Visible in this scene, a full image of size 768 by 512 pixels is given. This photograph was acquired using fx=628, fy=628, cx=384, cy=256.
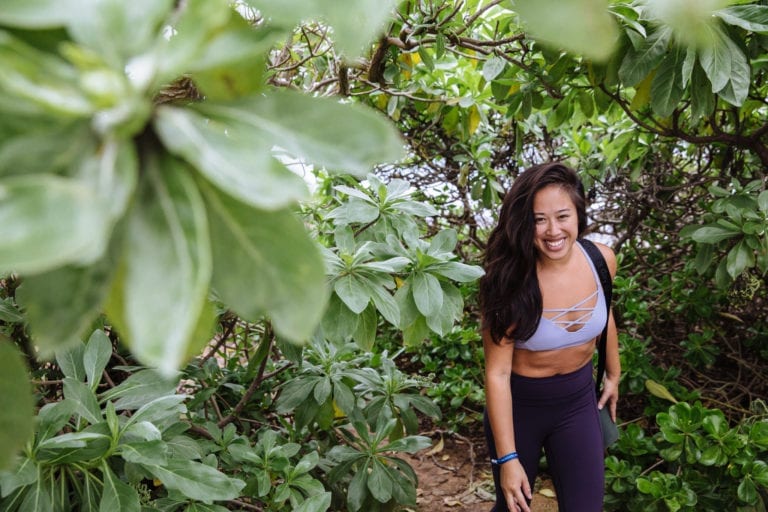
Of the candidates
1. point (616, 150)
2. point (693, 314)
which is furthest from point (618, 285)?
point (616, 150)

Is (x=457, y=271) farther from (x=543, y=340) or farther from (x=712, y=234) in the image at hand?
(x=712, y=234)

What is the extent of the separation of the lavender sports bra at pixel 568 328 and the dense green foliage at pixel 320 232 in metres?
0.50

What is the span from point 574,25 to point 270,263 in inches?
8.8

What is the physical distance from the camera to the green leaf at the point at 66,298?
1.00ft

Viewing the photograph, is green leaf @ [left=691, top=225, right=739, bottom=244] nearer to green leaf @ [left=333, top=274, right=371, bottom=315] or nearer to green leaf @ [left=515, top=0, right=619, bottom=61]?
green leaf @ [left=333, top=274, right=371, bottom=315]

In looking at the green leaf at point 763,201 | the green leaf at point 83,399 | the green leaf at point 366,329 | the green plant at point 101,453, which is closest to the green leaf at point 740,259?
the green leaf at point 763,201

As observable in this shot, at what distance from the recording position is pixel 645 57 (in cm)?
179

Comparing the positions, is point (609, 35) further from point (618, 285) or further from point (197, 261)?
point (618, 285)

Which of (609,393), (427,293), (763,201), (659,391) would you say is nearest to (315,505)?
(427,293)

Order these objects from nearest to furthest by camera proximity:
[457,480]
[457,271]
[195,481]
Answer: [195,481] < [457,271] < [457,480]

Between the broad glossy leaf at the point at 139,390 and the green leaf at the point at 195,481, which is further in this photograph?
the broad glossy leaf at the point at 139,390

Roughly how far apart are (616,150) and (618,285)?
37.7 inches

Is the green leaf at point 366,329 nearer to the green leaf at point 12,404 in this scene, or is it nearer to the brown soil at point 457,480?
the green leaf at point 12,404

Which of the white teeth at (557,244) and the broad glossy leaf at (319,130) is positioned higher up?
the broad glossy leaf at (319,130)
